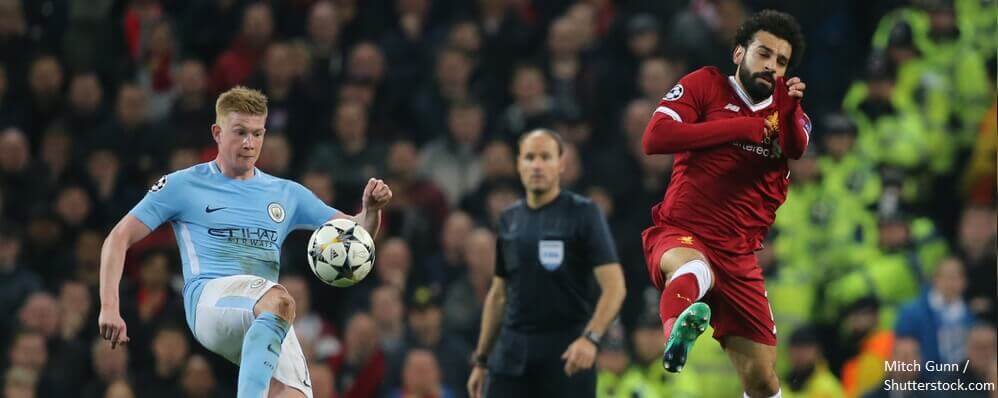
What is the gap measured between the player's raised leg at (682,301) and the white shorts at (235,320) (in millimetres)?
1714

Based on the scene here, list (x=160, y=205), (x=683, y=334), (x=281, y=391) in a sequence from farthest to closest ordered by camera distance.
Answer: (x=160, y=205) < (x=281, y=391) < (x=683, y=334)

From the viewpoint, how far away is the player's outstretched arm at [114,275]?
275 inches

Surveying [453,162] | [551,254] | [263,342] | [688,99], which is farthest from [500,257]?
[453,162]

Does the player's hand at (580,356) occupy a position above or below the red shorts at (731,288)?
below

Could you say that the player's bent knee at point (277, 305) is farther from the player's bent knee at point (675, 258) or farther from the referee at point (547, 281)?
the referee at point (547, 281)

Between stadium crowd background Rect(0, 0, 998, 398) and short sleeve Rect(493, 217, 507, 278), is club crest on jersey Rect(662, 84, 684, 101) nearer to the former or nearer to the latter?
short sleeve Rect(493, 217, 507, 278)

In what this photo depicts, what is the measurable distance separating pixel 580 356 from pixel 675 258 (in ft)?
4.65

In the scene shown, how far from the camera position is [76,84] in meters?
13.4

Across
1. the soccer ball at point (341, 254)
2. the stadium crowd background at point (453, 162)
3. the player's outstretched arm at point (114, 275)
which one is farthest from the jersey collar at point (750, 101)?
the stadium crowd background at point (453, 162)

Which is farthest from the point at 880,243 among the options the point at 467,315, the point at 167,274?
the point at 167,274

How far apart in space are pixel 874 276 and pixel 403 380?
144 inches

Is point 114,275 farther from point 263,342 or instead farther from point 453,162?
point 453,162

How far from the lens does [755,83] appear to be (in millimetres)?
7512

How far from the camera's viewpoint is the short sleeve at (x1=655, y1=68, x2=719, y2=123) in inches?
292
